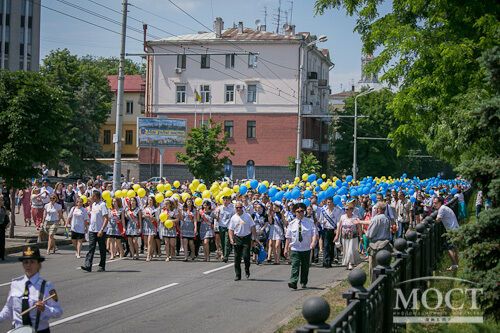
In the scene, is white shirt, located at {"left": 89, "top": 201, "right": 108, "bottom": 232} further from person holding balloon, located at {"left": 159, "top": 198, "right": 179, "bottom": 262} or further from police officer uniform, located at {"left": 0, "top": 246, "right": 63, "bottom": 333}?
police officer uniform, located at {"left": 0, "top": 246, "right": 63, "bottom": 333}

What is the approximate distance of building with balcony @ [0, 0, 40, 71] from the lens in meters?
77.0

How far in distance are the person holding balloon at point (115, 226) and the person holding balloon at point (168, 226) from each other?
117 centimetres

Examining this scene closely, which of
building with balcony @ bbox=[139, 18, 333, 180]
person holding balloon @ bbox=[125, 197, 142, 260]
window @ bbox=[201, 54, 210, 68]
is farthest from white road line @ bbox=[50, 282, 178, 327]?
window @ bbox=[201, 54, 210, 68]

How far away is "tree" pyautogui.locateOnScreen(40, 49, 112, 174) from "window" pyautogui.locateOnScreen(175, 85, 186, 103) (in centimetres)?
779

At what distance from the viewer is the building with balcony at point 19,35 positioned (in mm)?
77000

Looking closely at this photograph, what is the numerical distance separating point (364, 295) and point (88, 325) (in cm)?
658

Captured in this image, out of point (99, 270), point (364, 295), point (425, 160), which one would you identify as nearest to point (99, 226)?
point (99, 270)

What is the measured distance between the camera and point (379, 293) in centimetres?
760

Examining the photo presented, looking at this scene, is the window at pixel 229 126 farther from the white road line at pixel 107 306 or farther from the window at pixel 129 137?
the white road line at pixel 107 306

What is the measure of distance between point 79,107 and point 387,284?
66.5 metres

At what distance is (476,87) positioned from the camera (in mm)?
17109

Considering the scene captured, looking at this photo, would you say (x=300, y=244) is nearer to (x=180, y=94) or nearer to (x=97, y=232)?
(x=97, y=232)

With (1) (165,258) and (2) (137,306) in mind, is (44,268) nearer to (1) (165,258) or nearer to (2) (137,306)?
(1) (165,258)

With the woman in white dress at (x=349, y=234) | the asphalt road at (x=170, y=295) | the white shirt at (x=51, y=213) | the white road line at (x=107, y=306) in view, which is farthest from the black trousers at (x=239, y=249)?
the white shirt at (x=51, y=213)
